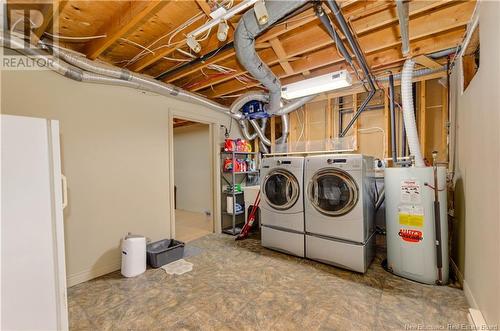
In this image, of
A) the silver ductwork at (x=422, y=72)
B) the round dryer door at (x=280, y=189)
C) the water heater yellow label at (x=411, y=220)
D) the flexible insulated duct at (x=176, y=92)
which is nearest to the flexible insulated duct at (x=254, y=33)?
the flexible insulated duct at (x=176, y=92)

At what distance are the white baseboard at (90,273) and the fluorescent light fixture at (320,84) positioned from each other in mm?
3090

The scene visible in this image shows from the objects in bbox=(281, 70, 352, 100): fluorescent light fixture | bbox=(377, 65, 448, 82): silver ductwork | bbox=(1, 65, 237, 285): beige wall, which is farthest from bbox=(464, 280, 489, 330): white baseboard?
bbox=(1, 65, 237, 285): beige wall

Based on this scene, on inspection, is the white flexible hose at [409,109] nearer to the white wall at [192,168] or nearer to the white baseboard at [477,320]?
the white baseboard at [477,320]

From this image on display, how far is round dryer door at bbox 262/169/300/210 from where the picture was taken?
304cm

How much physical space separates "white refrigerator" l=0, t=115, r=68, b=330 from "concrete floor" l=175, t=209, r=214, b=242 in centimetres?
246

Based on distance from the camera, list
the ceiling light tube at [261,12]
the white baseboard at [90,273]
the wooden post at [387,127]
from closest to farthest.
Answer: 1. the ceiling light tube at [261,12]
2. the white baseboard at [90,273]
3. the wooden post at [387,127]

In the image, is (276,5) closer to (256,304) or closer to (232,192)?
(256,304)

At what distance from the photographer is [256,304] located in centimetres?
206

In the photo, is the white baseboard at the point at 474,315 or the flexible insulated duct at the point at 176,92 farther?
the flexible insulated duct at the point at 176,92

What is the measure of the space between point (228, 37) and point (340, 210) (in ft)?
7.43

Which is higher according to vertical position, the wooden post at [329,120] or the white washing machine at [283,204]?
the wooden post at [329,120]

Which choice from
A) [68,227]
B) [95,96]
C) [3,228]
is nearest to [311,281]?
[3,228]

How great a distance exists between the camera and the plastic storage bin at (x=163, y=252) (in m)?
2.77

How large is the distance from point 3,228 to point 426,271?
3.38m
